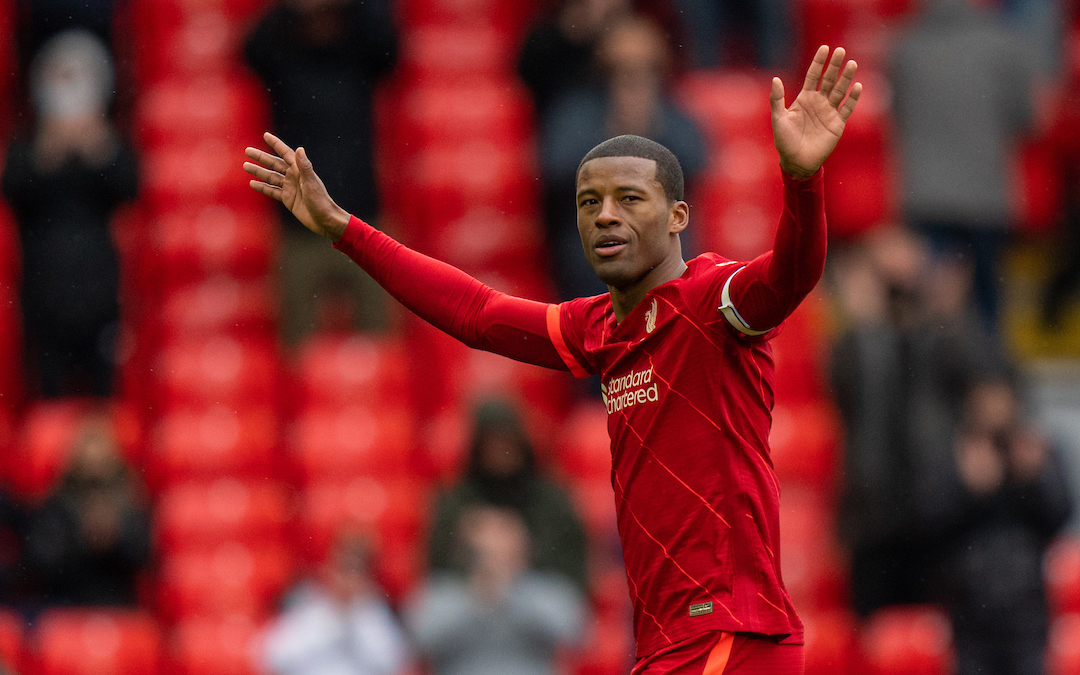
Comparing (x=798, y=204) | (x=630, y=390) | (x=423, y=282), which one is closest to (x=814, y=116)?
(x=798, y=204)

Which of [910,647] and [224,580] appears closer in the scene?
[910,647]

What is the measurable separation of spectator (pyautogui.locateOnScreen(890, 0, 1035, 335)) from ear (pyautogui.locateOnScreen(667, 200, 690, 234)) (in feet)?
17.5

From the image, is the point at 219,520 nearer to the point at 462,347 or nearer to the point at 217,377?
the point at 217,377

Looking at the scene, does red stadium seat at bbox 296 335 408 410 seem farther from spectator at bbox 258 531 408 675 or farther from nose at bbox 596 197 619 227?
nose at bbox 596 197 619 227

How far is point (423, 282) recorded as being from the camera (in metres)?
4.30

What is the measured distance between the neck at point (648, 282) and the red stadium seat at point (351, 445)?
531cm

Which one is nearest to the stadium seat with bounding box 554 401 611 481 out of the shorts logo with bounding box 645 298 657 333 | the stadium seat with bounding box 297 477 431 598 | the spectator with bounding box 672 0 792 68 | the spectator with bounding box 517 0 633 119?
the stadium seat with bounding box 297 477 431 598

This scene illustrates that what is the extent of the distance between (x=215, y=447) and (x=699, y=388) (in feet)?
19.8

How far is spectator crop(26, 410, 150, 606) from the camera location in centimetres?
832

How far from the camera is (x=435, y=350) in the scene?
9586 mm

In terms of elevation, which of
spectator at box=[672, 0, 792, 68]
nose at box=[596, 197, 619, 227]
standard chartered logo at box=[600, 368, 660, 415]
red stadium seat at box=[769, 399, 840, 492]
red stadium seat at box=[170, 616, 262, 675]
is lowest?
red stadium seat at box=[170, 616, 262, 675]

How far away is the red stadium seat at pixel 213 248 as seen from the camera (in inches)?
401

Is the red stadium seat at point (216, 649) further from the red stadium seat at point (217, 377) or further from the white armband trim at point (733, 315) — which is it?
the white armband trim at point (733, 315)

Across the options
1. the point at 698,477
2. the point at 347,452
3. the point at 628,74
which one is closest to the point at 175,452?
the point at 347,452
